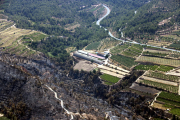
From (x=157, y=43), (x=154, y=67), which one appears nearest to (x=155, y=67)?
(x=154, y=67)

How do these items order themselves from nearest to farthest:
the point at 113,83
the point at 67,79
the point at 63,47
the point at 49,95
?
the point at 49,95
the point at 113,83
the point at 67,79
the point at 63,47

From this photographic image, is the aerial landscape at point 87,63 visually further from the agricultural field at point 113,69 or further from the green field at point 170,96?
the agricultural field at point 113,69

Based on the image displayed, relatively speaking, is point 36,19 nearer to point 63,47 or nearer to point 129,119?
point 63,47

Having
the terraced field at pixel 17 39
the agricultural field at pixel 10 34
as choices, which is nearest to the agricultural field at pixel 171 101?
the terraced field at pixel 17 39


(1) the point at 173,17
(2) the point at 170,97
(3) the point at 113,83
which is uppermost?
(1) the point at 173,17

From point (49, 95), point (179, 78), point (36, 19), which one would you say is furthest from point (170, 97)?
point (36, 19)

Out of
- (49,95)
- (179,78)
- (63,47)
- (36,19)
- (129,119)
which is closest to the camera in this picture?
(129,119)
